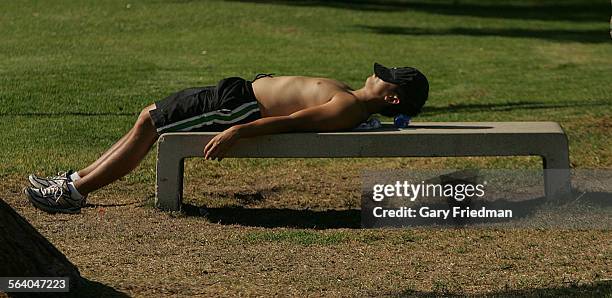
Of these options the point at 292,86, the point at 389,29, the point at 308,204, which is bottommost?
the point at 389,29

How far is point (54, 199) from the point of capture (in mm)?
7922

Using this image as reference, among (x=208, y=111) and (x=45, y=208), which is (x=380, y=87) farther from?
(x=45, y=208)

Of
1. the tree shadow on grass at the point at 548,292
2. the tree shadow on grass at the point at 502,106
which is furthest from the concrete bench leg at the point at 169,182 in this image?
the tree shadow on grass at the point at 502,106

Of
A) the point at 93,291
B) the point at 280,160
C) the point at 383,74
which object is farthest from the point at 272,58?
the point at 93,291

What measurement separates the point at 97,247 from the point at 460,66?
10.3 m

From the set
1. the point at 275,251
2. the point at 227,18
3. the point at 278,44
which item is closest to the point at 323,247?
the point at 275,251

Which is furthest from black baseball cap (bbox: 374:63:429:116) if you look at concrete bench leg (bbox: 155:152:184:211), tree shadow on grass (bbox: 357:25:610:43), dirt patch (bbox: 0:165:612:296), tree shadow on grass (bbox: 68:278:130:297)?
tree shadow on grass (bbox: 357:25:610:43)

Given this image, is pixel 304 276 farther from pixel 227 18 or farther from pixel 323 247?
pixel 227 18

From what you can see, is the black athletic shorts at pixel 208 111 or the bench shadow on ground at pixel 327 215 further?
the black athletic shorts at pixel 208 111

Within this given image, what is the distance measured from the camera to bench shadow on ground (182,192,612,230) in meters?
7.87

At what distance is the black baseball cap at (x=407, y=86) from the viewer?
8.05m

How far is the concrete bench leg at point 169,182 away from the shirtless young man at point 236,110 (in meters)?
0.26

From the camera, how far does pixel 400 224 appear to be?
7801mm

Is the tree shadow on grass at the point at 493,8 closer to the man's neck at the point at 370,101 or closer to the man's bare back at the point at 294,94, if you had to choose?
the man's bare back at the point at 294,94
